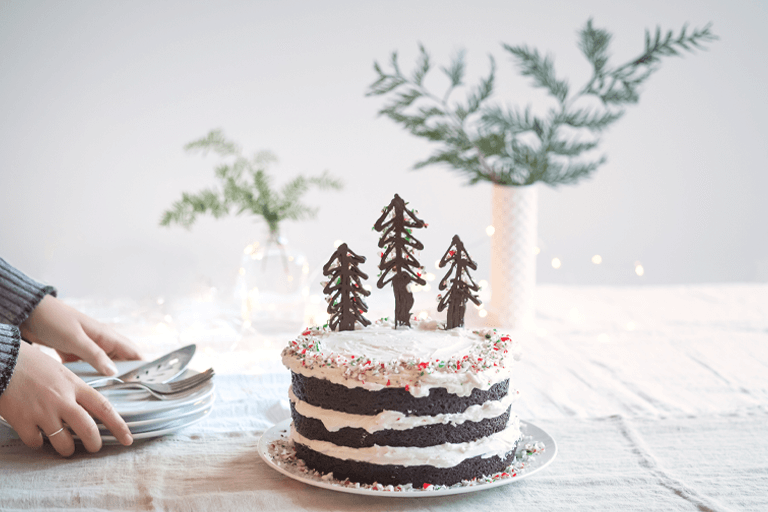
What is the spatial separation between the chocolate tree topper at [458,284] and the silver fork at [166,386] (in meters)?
0.46

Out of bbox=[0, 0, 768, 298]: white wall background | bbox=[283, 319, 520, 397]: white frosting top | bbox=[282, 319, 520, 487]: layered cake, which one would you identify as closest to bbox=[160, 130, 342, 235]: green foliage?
bbox=[0, 0, 768, 298]: white wall background

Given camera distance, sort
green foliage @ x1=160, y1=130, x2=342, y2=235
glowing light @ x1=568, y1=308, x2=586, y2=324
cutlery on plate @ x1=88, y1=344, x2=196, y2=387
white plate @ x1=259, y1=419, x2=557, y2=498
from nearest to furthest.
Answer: white plate @ x1=259, y1=419, x2=557, y2=498 → cutlery on plate @ x1=88, y1=344, x2=196, y2=387 → green foliage @ x1=160, y1=130, x2=342, y2=235 → glowing light @ x1=568, y1=308, x2=586, y2=324

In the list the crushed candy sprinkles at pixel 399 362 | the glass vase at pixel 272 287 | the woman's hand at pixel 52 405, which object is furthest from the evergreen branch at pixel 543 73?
the woman's hand at pixel 52 405

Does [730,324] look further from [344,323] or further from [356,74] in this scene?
[356,74]

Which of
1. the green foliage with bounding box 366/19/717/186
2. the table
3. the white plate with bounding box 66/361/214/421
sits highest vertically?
the green foliage with bounding box 366/19/717/186

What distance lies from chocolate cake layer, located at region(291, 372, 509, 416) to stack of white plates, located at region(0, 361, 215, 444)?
0.95ft

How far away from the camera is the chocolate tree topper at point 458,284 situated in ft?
4.02

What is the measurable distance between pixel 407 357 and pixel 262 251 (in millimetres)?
1186

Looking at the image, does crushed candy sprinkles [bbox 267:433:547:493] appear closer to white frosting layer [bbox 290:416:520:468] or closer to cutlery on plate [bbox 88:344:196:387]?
white frosting layer [bbox 290:416:520:468]

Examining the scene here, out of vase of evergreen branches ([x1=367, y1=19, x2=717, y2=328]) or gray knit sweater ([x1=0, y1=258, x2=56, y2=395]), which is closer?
gray knit sweater ([x1=0, y1=258, x2=56, y2=395])

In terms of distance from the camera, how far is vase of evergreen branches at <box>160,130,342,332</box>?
2.17 meters

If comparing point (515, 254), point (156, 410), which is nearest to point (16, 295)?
point (156, 410)

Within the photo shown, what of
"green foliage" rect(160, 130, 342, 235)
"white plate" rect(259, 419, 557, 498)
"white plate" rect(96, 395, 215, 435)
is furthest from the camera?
"green foliage" rect(160, 130, 342, 235)

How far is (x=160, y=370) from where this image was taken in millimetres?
1412
